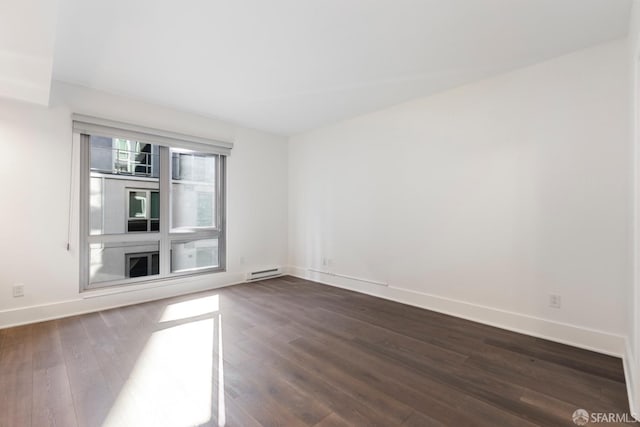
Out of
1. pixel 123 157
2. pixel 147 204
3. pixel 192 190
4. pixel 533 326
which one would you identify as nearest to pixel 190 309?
pixel 147 204

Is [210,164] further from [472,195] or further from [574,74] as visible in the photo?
[574,74]

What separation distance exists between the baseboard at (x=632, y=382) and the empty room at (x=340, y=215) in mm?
24

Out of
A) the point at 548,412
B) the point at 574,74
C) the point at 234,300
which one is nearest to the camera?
the point at 548,412

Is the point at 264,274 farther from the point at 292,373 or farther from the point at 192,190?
the point at 292,373

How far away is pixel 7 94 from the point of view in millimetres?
2703

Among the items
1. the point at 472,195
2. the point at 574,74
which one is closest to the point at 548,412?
the point at 472,195

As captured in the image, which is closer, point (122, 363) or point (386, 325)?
point (122, 363)

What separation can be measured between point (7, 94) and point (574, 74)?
5293 mm

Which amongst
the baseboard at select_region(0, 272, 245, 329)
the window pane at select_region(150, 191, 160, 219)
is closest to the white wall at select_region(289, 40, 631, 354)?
the baseboard at select_region(0, 272, 245, 329)

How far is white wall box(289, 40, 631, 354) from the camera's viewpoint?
7.63 ft

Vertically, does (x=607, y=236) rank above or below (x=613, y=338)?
above

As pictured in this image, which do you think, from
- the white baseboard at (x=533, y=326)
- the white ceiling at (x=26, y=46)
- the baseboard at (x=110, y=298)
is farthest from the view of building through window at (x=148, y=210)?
the white baseboard at (x=533, y=326)

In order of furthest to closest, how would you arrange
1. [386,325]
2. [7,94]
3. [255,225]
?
[255,225], [386,325], [7,94]

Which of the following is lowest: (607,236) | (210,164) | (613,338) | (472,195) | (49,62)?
(613,338)
